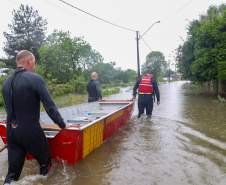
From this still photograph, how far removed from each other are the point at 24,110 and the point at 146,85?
6.78 metres

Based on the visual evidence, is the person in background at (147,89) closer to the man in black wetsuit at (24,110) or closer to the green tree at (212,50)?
the man in black wetsuit at (24,110)

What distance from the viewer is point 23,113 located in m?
4.84

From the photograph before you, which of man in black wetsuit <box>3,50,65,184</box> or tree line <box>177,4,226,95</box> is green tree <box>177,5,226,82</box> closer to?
tree line <box>177,4,226,95</box>

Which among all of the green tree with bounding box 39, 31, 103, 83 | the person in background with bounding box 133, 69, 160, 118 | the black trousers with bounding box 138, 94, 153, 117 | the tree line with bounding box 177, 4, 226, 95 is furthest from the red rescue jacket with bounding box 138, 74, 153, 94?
the green tree with bounding box 39, 31, 103, 83

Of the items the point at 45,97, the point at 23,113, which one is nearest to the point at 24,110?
the point at 23,113

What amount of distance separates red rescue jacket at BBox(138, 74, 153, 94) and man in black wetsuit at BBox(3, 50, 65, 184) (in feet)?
21.0

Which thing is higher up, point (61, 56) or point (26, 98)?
point (61, 56)

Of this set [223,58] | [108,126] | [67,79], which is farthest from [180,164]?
[67,79]

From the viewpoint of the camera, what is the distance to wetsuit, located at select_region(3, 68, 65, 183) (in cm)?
485

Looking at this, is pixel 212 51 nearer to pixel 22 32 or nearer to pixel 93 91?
pixel 93 91

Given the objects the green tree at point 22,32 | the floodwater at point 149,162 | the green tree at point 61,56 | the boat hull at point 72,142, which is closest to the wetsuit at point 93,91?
the floodwater at point 149,162

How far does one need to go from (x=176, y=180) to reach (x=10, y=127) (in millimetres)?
2670

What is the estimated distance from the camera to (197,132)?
9.82m

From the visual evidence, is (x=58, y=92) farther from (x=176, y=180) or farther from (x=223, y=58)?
(x=176, y=180)
